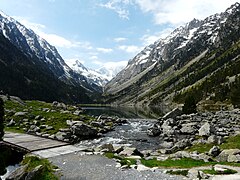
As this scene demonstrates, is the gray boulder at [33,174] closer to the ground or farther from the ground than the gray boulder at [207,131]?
closer to the ground

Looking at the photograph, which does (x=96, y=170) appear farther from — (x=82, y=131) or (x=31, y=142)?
(x=82, y=131)

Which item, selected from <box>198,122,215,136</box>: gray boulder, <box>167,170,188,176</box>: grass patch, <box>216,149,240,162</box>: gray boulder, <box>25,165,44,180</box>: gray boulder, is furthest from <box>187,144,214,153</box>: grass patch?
<box>25,165,44,180</box>: gray boulder

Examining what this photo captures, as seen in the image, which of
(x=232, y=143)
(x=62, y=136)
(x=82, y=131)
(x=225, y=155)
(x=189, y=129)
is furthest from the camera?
(x=189, y=129)

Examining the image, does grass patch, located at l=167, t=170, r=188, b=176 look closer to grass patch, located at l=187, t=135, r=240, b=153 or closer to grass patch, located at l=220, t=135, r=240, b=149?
grass patch, located at l=187, t=135, r=240, b=153

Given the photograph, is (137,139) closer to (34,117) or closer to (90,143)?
(90,143)

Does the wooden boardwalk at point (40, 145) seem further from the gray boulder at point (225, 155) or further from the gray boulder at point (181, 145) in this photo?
the gray boulder at point (225, 155)

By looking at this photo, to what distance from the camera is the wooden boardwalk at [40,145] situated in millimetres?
38444

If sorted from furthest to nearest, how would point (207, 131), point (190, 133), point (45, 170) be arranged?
point (190, 133) < point (207, 131) < point (45, 170)

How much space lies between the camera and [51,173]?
27.2 metres

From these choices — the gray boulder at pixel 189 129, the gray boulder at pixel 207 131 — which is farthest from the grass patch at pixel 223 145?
the gray boulder at pixel 189 129

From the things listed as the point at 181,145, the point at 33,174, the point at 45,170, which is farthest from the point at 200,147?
the point at 33,174

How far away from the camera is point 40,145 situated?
4300cm

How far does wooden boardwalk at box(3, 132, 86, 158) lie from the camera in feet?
126

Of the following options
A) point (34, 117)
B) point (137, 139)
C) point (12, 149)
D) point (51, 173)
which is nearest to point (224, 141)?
point (137, 139)
